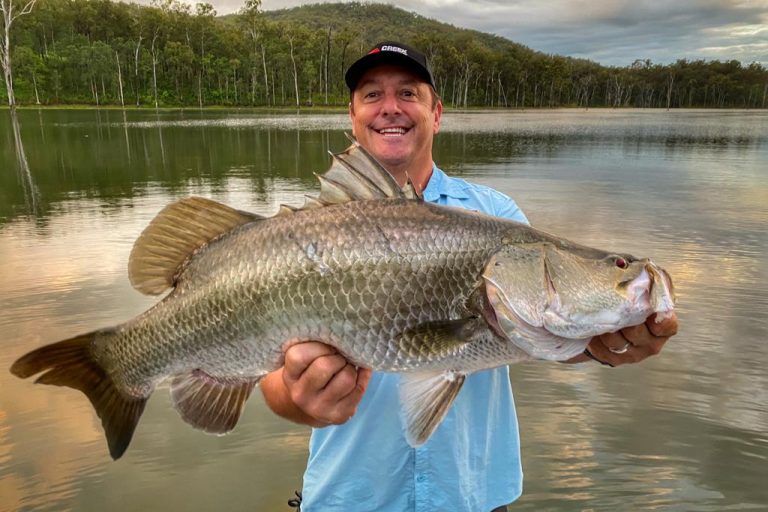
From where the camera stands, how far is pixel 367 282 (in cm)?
207

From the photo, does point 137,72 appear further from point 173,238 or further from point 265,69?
point 173,238

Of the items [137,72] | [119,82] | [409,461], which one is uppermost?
[137,72]

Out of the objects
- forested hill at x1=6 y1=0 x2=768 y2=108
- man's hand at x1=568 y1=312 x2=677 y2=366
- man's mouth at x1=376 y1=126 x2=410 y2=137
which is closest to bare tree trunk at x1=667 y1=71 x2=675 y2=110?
forested hill at x1=6 y1=0 x2=768 y2=108

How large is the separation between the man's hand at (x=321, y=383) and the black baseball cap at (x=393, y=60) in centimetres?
186

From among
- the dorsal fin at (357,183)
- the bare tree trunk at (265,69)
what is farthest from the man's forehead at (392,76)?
the bare tree trunk at (265,69)

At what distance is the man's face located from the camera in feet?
10.5

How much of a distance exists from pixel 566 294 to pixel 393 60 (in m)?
1.87

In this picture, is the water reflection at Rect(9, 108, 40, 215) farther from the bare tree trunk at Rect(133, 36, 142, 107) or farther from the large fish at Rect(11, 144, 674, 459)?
the bare tree trunk at Rect(133, 36, 142, 107)

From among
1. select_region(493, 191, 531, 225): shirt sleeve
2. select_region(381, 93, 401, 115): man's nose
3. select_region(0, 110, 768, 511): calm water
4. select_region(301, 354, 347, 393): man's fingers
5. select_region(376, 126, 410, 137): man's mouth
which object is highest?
select_region(381, 93, 401, 115): man's nose

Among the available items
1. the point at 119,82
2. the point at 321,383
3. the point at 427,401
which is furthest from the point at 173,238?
the point at 119,82

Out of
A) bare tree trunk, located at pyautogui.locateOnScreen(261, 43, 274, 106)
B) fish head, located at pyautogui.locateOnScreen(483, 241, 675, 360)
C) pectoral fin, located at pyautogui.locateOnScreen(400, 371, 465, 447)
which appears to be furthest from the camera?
bare tree trunk, located at pyautogui.locateOnScreen(261, 43, 274, 106)

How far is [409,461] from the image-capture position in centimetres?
250

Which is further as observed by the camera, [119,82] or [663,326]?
[119,82]

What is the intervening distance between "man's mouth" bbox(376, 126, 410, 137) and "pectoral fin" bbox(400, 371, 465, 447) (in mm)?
1585
